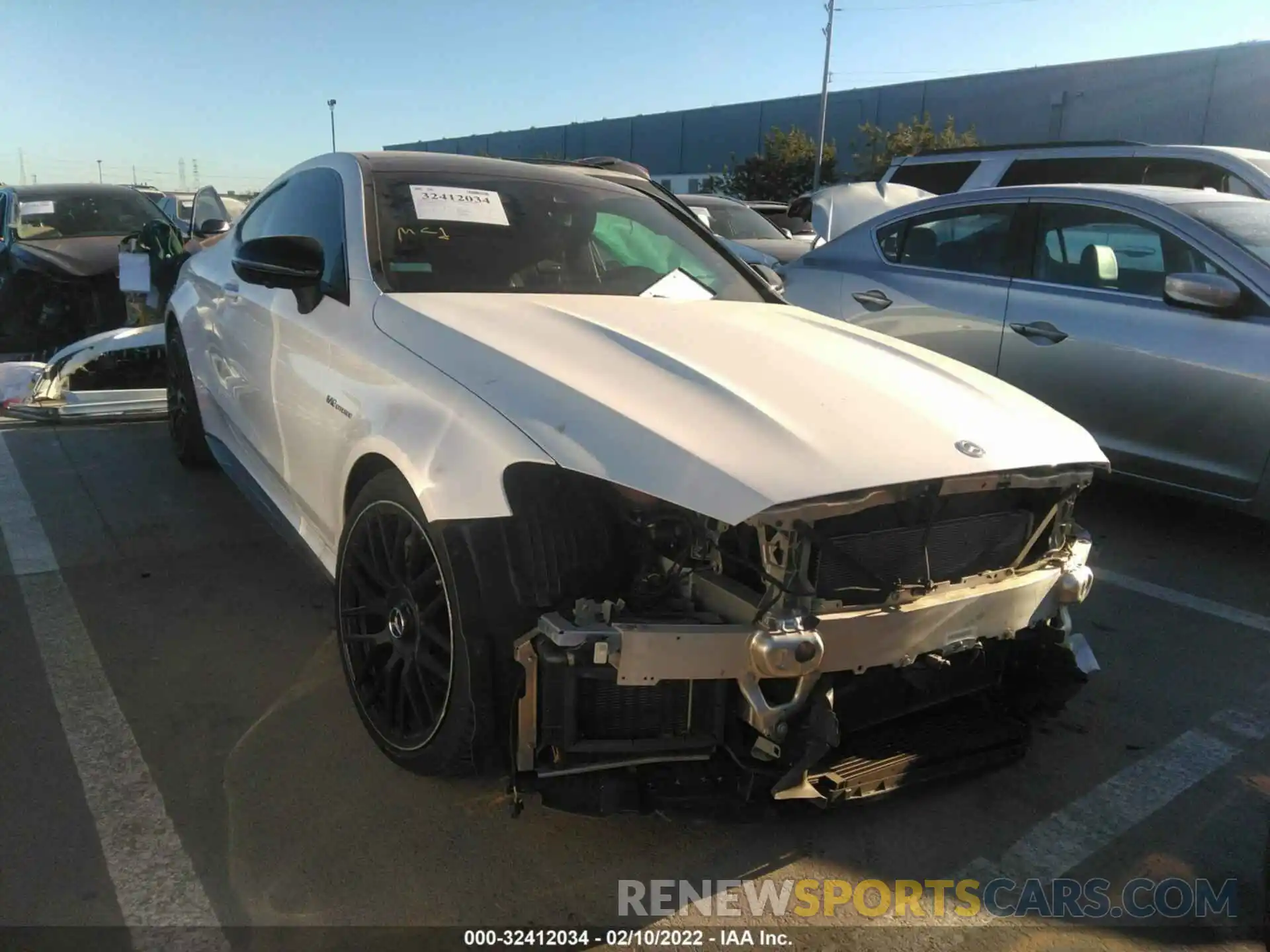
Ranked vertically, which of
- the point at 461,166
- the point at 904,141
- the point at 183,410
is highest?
the point at 904,141

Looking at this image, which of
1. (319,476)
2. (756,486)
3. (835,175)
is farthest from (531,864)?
(835,175)

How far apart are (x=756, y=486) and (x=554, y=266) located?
1.68 m

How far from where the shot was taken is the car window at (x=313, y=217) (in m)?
3.21

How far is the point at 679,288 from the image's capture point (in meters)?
3.61

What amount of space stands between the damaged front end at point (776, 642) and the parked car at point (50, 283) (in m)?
8.58

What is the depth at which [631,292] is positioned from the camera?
3436 millimetres

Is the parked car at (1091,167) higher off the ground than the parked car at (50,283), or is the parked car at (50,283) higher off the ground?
the parked car at (1091,167)

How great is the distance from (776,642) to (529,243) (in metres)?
1.91

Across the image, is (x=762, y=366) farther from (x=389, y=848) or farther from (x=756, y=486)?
(x=389, y=848)

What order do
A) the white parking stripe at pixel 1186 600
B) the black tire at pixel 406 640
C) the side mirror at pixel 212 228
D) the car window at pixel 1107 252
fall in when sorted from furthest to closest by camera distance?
the side mirror at pixel 212 228 < the car window at pixel 1107 252 < the white parking stripe at pixel 1186 600 < the black tire at pixel 406 640

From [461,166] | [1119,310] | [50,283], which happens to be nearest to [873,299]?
[1119,310]

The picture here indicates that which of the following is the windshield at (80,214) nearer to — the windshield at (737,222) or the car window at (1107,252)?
the windshield at (737,222)

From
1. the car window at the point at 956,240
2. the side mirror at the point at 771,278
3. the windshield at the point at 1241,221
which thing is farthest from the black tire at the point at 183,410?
the windshield at the point at 1241,221

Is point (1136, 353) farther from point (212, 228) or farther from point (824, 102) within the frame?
point (824, 102)
